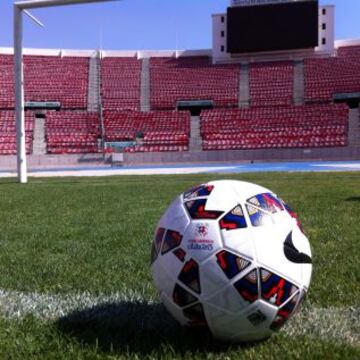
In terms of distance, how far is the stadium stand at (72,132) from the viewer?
1554 inches

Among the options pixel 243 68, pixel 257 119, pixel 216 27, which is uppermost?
pixel 216 27

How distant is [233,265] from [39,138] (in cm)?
4010

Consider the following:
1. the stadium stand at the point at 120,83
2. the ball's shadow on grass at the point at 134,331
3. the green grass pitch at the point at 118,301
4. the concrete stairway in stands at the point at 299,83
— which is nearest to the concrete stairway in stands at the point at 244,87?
the concrete stairway in stands at the point at 299,83

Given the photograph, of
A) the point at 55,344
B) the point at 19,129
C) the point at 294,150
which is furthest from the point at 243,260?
the point at 294,150

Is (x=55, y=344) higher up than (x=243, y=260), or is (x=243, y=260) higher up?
(x=243, y=260)

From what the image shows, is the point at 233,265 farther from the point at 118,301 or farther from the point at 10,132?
the point at 10,132

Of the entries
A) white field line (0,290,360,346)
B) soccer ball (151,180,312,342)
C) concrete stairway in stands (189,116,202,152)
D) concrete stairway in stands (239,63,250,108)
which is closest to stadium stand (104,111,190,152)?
concrete stairway in stands (189,116,202,152)

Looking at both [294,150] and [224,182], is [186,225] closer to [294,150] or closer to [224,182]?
[224,182]

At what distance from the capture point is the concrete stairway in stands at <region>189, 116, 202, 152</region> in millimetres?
39631

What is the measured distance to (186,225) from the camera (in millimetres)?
2492

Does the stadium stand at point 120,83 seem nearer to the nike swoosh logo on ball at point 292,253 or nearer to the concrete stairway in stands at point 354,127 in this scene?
the concrete stairway in stands at point 354,127

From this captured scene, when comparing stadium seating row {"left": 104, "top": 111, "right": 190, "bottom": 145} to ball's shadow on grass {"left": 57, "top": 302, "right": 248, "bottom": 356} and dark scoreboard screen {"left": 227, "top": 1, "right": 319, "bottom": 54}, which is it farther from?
ball's shadow on grass {"left": 57, "top": 302, "right": 248, "bottom": 356}

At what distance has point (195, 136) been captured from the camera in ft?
134

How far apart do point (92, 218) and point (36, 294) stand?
4197 mm
